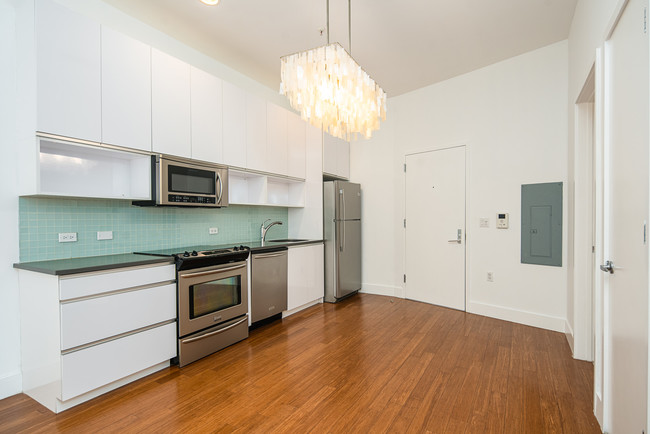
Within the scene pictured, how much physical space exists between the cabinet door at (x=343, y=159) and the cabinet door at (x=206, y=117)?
2077 mm

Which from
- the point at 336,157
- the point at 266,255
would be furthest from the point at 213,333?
the point at 336,157

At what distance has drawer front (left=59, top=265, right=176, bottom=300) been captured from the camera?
1.93 metres

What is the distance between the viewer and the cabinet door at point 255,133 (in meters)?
3.53

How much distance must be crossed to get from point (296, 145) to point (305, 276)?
1760 millimetres

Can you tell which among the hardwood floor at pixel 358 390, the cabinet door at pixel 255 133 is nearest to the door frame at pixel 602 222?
the hardwood floor at pixel 358 390

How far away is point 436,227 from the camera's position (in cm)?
430

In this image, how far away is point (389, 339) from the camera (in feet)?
10.2

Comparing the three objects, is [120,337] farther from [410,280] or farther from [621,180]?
[410,280]

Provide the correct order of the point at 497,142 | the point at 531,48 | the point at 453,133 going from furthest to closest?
the point at 453,133
the point at 497,142
the point at 531,48

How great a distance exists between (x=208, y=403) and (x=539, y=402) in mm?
2165

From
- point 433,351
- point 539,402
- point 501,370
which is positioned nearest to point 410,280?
point 433,351

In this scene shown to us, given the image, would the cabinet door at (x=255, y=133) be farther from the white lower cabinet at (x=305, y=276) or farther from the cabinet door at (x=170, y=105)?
the white lower cabinet at (x=305, y=276)

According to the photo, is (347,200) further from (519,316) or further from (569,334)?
(569,334)

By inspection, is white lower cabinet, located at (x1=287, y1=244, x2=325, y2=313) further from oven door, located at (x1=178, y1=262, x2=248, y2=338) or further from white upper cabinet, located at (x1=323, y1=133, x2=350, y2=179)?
white upper cabinet, located at (x1=323, y1=133, x2=350, y2=179)
